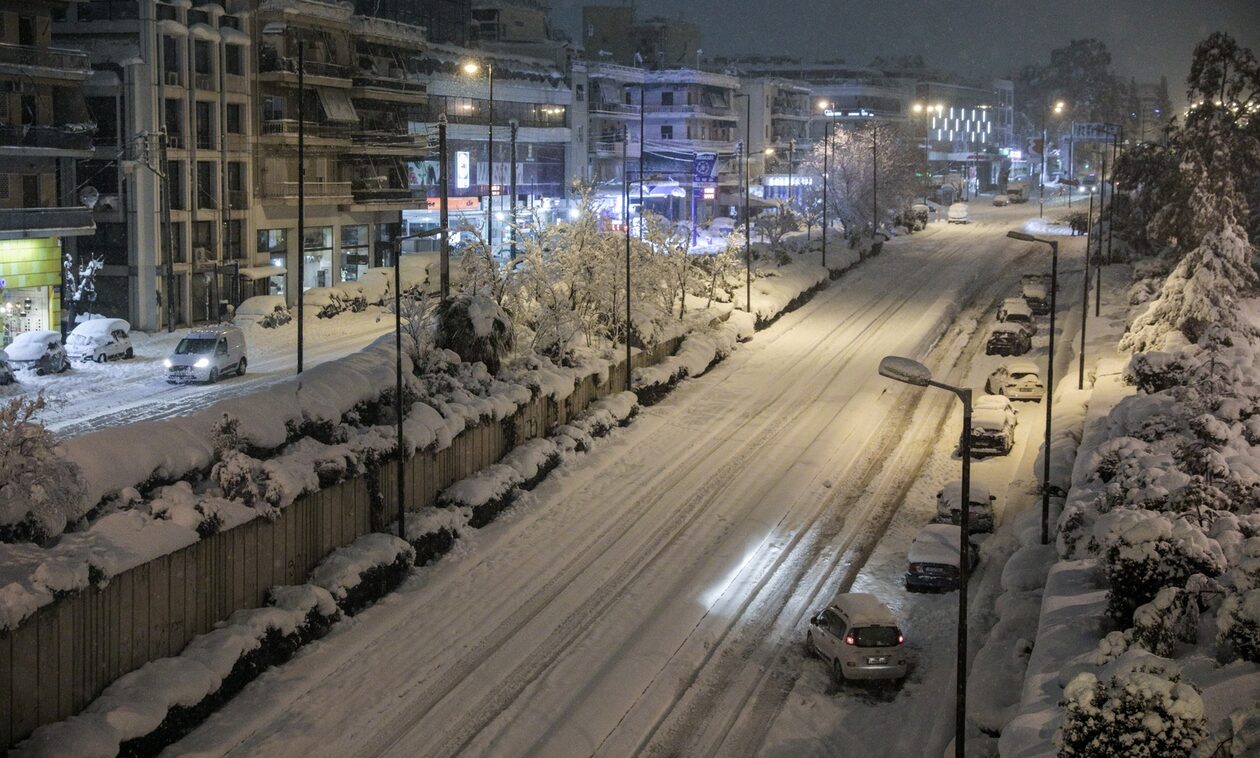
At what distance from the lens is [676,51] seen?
123812 millimetres

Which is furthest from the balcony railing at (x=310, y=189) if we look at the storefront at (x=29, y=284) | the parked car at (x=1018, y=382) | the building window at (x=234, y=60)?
the parked car at (x=1018, y=382)

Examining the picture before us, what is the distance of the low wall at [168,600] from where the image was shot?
702 inches

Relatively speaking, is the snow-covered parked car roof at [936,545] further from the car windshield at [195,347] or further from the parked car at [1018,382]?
the car windshield at [195,347]

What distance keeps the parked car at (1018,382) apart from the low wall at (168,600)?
20.0 m

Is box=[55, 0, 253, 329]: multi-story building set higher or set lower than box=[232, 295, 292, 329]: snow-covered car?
higher

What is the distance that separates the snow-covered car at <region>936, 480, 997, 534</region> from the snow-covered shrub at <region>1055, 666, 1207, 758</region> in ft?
50.9

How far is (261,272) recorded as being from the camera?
5384 cm

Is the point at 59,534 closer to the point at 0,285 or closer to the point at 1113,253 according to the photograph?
the point at 0,285

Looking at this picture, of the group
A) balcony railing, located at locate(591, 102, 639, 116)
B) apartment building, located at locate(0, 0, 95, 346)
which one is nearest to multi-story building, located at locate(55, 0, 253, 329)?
apartment building, located at locate(0, 0, 95, 346)

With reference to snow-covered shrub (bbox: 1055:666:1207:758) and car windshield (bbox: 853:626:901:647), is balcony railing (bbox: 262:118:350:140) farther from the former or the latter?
snow-covered shrub (bbox: 1055:666:1207:758)

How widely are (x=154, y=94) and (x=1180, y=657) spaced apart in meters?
42.6

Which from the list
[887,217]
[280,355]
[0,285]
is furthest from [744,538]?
[887,217]

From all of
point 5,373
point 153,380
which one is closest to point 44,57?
point 5,373

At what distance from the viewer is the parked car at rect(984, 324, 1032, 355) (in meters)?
47.9
